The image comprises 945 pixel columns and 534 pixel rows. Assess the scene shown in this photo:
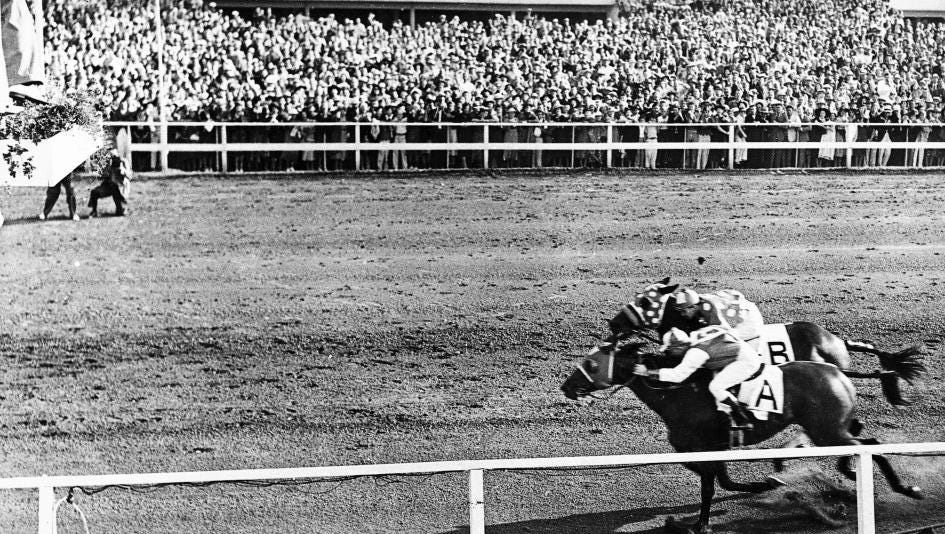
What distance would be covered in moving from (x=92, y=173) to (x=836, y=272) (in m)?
12.5

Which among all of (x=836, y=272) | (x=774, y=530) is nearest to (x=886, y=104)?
(x=836, y=272)

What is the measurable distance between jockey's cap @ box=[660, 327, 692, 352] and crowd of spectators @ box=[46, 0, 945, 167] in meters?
13.3

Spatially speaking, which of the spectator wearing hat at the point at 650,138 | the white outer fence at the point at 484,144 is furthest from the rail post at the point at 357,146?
the spectator wearing hat at the point at 650,138

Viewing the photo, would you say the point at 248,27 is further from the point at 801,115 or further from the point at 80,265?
the point at 801,115

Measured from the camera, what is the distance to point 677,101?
22500 mm

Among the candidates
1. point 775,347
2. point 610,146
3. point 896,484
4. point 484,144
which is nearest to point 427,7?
point 484,144

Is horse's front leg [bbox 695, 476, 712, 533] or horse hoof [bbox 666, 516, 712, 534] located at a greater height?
horse's front leg [bbox 695, 476, 712, 533]

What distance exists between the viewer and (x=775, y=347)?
31.6 feet

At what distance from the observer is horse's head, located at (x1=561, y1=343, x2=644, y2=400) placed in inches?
347

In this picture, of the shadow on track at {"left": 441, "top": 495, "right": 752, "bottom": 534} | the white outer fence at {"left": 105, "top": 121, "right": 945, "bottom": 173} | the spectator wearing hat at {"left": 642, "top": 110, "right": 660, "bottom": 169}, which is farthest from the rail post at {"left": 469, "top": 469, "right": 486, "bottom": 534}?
the spectator wearing hat at {"left": 642, "top": 110, "right": 660, "bottom": 169}

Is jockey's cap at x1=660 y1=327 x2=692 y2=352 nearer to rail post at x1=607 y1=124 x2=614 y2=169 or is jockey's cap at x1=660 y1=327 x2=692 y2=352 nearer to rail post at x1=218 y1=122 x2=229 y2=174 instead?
rail post at x1=607 y1=124 x2=614 y2=169

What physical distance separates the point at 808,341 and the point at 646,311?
1352 mm

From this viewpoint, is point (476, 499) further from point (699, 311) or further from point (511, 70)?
point (511, 70)

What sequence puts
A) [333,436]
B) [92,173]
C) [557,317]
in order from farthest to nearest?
[92,173], [557,317], [333,436]
